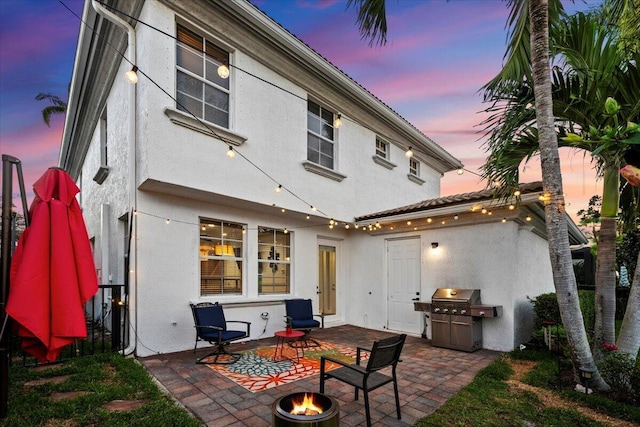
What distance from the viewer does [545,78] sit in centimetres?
432

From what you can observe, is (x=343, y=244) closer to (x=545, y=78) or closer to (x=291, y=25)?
(x=291, y=25)

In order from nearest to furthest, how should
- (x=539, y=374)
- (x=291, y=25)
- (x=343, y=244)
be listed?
(x=539, y=374) < (x=291, y=25) < (x=343, y=244)

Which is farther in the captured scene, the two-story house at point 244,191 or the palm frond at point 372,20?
the two-story house at point 244,191

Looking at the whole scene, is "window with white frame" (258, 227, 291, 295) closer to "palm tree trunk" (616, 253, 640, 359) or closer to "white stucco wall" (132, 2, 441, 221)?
"white stucco wall" (132, 2, 441, 221)

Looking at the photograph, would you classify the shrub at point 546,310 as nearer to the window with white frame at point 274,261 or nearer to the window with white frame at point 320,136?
the window with white frame at point 274,261

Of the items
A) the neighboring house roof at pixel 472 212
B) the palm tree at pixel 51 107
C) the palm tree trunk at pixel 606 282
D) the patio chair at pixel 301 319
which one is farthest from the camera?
the palm tree at pixel 51 107

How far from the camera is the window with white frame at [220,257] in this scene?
6836 millimetres

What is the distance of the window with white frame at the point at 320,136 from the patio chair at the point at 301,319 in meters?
3.62

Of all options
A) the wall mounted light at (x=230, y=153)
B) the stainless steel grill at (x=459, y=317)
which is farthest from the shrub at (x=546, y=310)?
the wall mounted light at (x=230, y=153)

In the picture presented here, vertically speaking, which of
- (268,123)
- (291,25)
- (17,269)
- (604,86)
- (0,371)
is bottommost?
(0,371)

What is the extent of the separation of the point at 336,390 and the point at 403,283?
4604mm

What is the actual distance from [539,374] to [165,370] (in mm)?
5608

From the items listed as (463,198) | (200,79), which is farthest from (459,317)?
(200,79)

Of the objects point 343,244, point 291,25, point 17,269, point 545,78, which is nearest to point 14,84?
point 291,25
